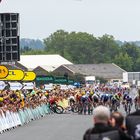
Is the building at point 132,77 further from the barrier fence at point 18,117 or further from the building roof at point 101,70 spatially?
the barrier fence at point 18,117

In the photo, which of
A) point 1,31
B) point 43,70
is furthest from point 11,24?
point 43,70

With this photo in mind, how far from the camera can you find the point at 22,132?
3075 cm

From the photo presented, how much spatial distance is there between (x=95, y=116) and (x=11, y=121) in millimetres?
23483

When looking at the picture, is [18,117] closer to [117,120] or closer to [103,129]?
[117,120]

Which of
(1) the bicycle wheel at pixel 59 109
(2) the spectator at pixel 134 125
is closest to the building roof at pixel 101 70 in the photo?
(1) the bicycle wheel at pixel 59 109

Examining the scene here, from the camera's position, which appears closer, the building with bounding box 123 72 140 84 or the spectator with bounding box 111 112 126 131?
the spectator with bounding box 111 112 126 131

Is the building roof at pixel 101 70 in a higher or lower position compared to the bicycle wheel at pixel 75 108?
higher

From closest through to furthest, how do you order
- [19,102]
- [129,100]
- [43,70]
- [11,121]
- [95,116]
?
[95,116], [11,121], [19,102], [129,100], [43,70]

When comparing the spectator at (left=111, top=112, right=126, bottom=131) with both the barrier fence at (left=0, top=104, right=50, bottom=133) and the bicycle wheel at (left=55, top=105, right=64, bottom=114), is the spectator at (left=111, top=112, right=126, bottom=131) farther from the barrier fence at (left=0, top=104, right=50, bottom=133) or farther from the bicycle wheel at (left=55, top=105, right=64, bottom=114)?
the bicycle wheel at (left=55, top=105, right=64, bottom=114)

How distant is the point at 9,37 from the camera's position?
37.7m

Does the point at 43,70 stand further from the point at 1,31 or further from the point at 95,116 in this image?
the point at 95,116

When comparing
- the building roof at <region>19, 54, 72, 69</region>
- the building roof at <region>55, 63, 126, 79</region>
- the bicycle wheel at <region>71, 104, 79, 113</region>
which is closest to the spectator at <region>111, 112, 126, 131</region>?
the bicycle wheel at <region>71, 104, 79, 113</region>

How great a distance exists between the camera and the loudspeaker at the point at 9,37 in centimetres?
3750

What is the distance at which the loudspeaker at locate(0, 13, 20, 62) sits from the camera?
1476 inches
